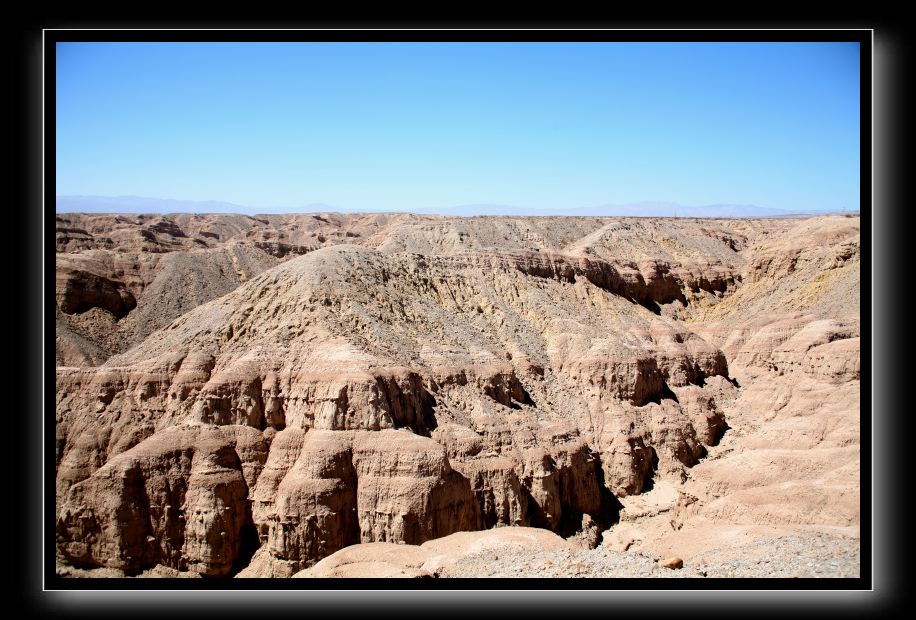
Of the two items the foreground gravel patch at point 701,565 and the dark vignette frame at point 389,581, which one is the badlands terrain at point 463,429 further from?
the dark vignette frame at point 389,581

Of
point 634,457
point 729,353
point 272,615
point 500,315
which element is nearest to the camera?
point 272,615

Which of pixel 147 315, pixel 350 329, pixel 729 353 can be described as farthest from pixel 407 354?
pixel 147 315

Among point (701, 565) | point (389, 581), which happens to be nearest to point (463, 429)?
point (701, 565)

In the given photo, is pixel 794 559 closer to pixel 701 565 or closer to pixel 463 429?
pixel 701 565

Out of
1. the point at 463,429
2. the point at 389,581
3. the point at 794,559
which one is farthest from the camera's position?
the point at 463,429

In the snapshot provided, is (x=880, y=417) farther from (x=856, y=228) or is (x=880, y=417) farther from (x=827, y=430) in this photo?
(x=856, y=228)

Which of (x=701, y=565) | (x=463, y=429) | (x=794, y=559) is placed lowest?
(x=701, y=565)

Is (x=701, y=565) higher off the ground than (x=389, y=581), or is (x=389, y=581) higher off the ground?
(x=389, y=581)
